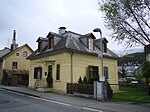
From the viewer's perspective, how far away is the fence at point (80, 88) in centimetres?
1668

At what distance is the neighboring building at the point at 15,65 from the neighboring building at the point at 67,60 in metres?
7.86

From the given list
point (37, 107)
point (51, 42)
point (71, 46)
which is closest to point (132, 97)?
point (71, 46)

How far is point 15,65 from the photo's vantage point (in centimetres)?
3947

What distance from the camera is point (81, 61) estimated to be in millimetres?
22250

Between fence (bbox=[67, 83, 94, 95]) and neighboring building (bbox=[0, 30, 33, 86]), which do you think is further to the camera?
neighboring building (bbox=[0, 30, 33, 86])

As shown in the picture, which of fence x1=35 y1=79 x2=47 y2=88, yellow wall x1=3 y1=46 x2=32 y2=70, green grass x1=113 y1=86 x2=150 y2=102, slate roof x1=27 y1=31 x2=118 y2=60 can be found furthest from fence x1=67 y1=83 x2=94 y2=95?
yellow wall x1=3 y1=46 x2=32 y2=70

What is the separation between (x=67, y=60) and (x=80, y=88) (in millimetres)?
3988

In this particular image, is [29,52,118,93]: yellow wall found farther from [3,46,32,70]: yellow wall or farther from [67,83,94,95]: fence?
[3,46,32,70]: yellow wall

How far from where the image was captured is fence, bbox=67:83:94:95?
16684 millimetres

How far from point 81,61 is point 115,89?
23.0 ft

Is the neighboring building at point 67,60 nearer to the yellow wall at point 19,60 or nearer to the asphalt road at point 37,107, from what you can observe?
the asphalt road at point 37,107

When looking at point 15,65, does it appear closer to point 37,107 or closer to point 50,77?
point 50,77

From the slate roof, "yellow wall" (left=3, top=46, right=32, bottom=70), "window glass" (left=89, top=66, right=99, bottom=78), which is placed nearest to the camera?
the slate roof

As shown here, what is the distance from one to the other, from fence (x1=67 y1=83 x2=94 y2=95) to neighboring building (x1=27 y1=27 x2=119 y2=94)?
2.33ft
